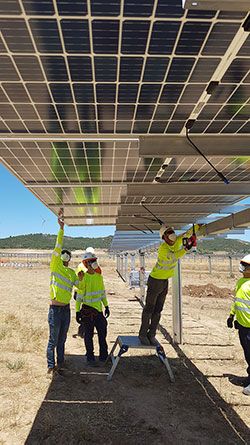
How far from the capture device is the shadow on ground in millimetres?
5805

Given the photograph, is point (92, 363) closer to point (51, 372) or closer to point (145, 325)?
point (51, 372)

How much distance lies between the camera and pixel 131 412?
22.1 feet

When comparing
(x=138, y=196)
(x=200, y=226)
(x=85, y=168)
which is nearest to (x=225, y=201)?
(x=200, y=226)

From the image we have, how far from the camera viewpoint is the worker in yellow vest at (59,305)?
8484 mm

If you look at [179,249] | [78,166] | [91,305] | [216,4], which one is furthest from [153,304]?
[216,4]

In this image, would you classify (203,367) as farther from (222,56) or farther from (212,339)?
(222,56)

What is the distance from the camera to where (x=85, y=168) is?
6828mm

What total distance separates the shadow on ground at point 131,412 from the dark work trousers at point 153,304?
3.59ft

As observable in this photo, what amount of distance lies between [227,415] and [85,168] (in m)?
5.35

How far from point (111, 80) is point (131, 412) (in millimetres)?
5902

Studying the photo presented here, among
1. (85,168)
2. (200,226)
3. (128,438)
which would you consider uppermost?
(85,168)

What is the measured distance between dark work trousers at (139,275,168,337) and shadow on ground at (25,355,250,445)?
1.09m

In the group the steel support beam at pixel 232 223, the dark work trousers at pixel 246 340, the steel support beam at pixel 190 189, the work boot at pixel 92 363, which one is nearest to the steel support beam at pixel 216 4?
the steel support beam at pixel 190 189

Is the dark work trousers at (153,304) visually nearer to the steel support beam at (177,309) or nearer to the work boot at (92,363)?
the work boot at (92,363)
